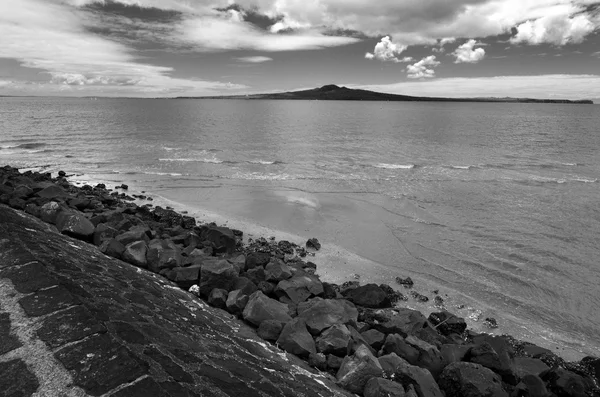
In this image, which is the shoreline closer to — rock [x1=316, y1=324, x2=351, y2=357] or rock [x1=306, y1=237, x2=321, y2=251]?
rock [x1=306, y1=237, x2=321, y2=251]

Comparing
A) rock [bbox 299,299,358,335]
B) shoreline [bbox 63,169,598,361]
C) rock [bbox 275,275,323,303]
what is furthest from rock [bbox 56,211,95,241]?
rock [bbox 299,299,358,335]

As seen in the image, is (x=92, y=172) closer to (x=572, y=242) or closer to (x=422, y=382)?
(x=422, y=382)

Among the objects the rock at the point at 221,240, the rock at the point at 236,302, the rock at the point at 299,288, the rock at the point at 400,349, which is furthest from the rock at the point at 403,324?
the rock at the point at 221,240

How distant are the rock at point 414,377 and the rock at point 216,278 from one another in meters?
4.16

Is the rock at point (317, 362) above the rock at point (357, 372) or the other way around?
the other way around

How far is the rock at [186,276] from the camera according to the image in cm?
898

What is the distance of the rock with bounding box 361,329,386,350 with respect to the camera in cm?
756

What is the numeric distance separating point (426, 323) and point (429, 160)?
28.0 metres

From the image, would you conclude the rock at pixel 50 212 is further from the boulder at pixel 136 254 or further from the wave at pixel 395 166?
the wave at pixel 395 166

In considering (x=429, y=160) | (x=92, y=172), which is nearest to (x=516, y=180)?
(x=429, y=160)

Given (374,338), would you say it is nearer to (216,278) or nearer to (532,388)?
(532,388)

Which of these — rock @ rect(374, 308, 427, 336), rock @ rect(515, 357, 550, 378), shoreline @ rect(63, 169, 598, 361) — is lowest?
shoreline @ rect(63, 169, 598, 361)

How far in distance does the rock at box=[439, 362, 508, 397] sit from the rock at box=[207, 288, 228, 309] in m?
4.78

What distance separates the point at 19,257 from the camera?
554 centimetres
